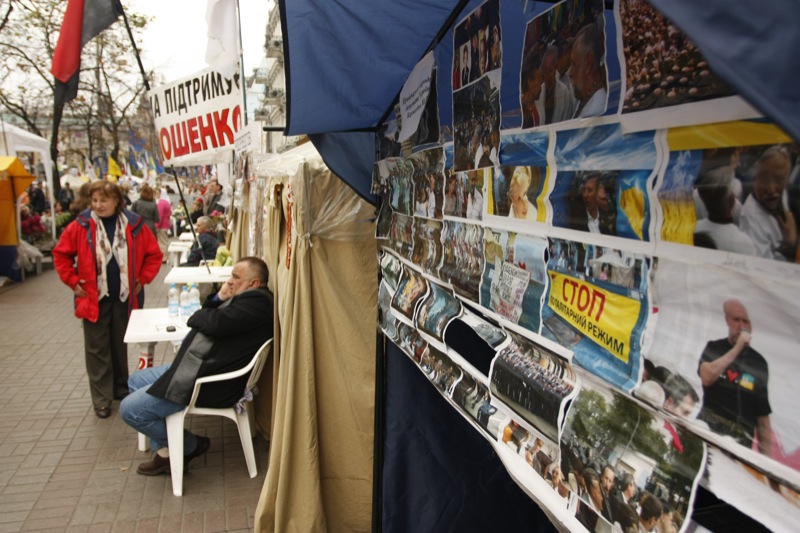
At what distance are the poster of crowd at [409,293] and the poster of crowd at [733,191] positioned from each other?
1.25 m

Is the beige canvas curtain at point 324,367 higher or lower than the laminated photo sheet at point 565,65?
lower

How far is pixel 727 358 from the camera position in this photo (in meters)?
0.89

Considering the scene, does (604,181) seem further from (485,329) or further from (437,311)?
(437,311)

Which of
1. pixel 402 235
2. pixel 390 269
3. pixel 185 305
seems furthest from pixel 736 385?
pixel 185 305

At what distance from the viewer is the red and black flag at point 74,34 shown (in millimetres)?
2627

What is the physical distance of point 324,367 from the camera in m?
3.26

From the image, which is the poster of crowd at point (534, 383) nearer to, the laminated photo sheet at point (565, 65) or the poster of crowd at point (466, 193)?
the poster of crowd at point (466, 193)

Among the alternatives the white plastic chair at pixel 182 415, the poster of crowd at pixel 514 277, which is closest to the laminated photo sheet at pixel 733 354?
the poster of crowd at pixel 514 277

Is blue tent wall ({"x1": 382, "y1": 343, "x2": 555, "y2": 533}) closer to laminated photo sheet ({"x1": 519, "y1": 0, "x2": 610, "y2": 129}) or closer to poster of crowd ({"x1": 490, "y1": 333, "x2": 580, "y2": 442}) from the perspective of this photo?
poster of crowd ({"x1": 490, "y1": 333, "x2": 580, "y2": 442})

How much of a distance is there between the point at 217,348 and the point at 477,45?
107 inches

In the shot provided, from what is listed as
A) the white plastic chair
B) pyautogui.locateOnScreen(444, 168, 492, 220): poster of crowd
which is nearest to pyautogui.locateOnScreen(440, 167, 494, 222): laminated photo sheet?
pyautogui.locateOnScreen(444, 168, 492, 220): poster of crowd

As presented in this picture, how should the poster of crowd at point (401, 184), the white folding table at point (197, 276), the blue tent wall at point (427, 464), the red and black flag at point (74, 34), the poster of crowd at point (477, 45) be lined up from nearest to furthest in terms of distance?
the poster of crowd at point (477, 45) → the poster of crowd at point (401, 184) → the red and black flag at point (74, 34) → the blue tent wall at point (427, 464) → the white folding table at point (197, 276)

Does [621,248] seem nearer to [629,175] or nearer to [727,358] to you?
[629,175]

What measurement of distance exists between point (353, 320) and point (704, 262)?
246 cm
